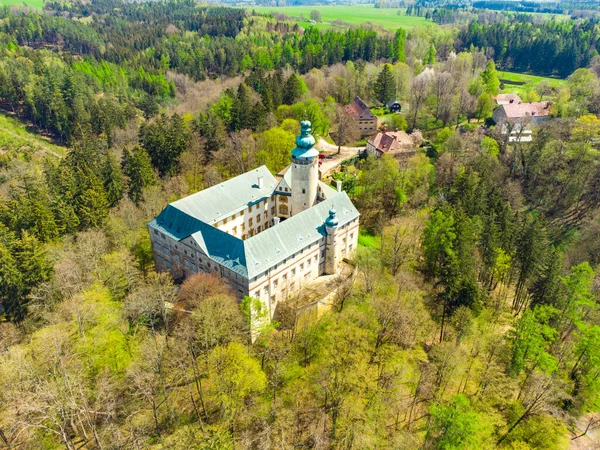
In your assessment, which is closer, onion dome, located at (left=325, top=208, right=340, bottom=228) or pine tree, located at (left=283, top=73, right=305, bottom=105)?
onion dome, located at (left=325, top=208, right=340, bottom=228)

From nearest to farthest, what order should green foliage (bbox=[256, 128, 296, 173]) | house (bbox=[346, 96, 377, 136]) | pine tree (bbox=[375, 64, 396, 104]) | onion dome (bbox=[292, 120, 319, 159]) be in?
onion dome (bbox=[292, 120, 319, 159]) → green foliage (bbox=[256, 128, 296, 173]) → house (bbox=[346, 96, 377, 136]) → pine tree (bbox=[375, 64, 396, 104])

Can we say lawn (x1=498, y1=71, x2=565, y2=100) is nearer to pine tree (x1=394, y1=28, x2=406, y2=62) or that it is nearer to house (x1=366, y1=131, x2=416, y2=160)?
pine tree (x1=394, y1=28, x2=406, y2=62)

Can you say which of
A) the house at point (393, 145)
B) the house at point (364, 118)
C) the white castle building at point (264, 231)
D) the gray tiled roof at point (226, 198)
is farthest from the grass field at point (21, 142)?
the house at point (393, 145)

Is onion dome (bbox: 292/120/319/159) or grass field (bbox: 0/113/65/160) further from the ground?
onion dome (bbox: 292/120/319/159)

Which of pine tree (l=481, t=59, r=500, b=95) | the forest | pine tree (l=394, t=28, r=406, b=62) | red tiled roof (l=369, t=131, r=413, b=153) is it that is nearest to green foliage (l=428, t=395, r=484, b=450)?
the forest

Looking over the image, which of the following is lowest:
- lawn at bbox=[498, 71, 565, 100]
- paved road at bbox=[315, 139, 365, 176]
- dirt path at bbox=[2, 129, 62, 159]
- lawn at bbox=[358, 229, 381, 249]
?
lawn at bbox=[358, 229, 381, 249]

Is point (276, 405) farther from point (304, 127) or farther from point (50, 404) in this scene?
point (304, 127)

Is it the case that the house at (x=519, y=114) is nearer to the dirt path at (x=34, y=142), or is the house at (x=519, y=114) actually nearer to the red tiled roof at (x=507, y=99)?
the red tiled roof at (x=507, y=99)

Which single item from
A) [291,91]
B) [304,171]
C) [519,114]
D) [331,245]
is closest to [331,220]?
[331,245]
